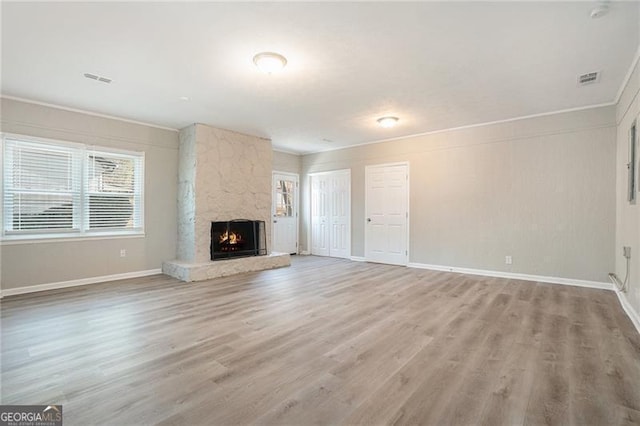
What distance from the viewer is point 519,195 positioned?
5207 mm

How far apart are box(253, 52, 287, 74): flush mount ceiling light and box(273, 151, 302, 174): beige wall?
4.70 m

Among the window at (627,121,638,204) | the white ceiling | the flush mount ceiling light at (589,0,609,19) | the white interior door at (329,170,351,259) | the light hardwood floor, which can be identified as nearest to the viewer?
the light hardwood floor

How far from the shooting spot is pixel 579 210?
4711mm

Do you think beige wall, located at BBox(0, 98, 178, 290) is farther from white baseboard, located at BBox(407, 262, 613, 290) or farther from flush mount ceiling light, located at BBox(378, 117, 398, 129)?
white baseboard, located at BBox(407, 262, 613, 290)

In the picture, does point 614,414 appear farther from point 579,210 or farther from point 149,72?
point 149,72

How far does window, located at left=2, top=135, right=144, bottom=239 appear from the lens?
4.36 metres

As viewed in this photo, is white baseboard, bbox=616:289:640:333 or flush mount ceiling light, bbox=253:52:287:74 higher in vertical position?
flush mount ceiling light, bbox=253:52:287:74

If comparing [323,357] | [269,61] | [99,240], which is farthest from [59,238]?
[323,357]

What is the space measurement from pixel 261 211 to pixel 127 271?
8.59 feet

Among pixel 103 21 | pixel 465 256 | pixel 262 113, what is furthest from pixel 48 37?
pixel 465 256

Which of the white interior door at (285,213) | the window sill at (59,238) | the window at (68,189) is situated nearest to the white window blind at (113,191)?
the window at (68,189)

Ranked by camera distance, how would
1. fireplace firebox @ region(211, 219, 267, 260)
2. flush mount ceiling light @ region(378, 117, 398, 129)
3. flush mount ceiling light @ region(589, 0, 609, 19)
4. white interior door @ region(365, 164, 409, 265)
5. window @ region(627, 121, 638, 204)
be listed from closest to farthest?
flush mount ceiling light @ region(589, 0, 609, 19), window @ region(627, 121, 638, 204), flush mount ceiling light @ region(378, 117, 398, 129), fireplace firebox @ region(211, 219, 267, 260), white interior door @ region(365, 164, 409, 265)

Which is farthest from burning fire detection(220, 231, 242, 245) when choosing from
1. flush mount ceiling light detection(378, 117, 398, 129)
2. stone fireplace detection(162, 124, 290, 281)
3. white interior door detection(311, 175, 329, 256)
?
flush mount ceiling light detection(378, 117, 398, 129)

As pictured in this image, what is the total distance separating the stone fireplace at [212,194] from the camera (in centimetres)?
550
